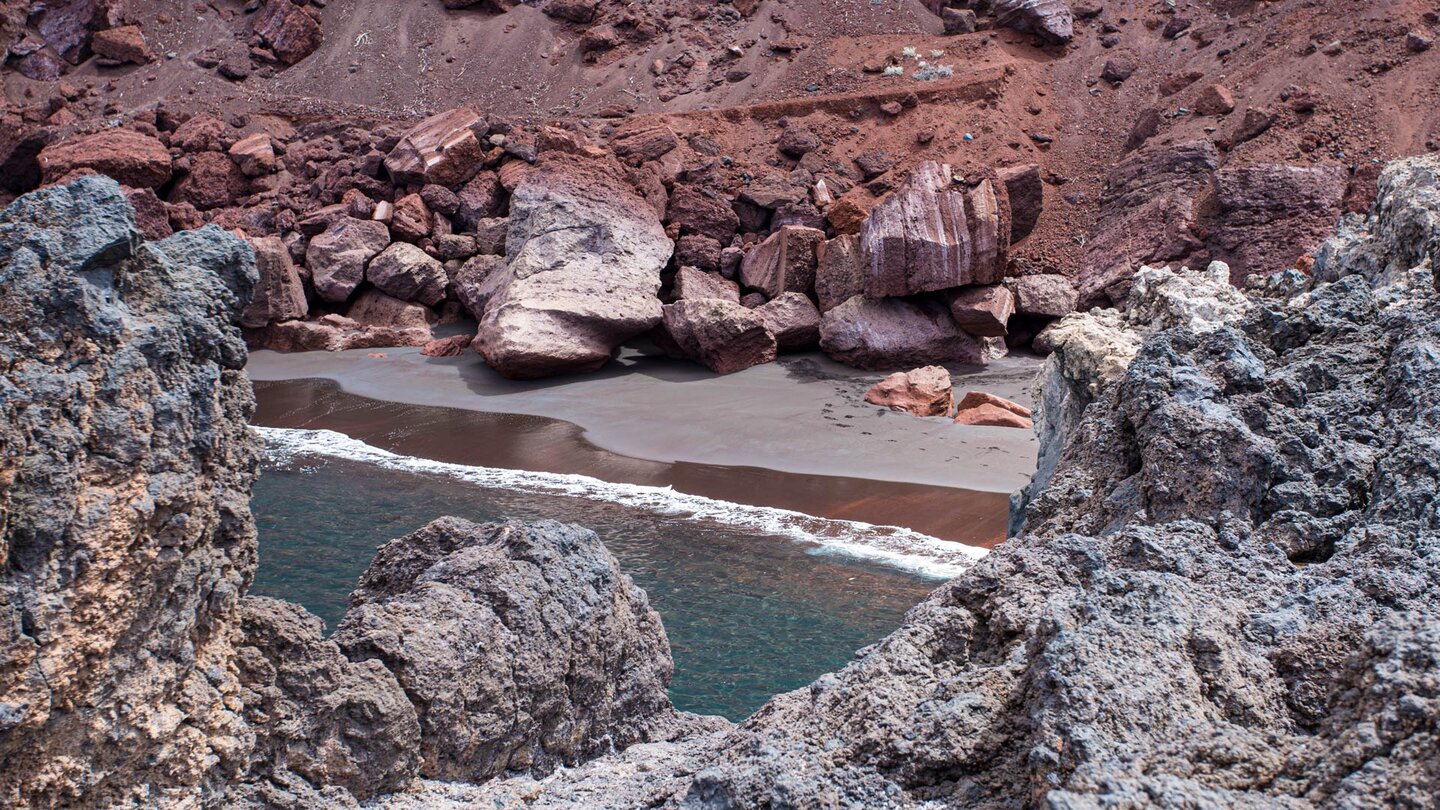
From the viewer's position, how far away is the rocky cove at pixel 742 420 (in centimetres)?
214

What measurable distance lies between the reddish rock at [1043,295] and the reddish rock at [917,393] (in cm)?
263

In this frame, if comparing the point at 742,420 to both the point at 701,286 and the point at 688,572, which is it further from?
the point at 688,572

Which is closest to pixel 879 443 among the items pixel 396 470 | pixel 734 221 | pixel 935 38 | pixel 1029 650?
pixel 396 470

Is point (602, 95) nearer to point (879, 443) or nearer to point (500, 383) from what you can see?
point (500, 383)

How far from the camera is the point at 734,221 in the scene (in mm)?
16312

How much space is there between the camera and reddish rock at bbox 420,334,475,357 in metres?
15.4

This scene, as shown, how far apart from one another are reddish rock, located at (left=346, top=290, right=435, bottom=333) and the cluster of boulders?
7445mm

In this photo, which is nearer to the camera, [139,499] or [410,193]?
[139,499]

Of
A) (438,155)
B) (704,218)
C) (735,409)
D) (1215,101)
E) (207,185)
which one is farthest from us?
(207,185)

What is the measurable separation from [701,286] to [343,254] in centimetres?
→ 573

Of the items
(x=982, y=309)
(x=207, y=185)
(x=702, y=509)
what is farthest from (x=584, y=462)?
(x=207, y=185)

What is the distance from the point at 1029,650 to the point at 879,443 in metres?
8.71

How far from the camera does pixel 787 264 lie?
15.1m

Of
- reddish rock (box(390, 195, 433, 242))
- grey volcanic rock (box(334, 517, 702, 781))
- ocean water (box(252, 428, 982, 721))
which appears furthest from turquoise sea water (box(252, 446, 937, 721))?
reddish rock (box(390, 195, 433, 242))
